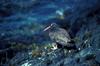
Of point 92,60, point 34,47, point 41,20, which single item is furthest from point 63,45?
point 41,20

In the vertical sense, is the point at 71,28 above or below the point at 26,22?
below

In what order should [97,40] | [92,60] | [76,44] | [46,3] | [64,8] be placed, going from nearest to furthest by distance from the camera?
[92,60], [97,40], [76,44], [64,8], [46,3]

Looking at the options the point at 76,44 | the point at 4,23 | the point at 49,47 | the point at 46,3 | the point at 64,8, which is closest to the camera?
the point at 76,44

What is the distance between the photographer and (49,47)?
33.5ft

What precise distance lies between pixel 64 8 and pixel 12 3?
10.8 ft

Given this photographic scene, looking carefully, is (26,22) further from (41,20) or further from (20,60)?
(20,60)

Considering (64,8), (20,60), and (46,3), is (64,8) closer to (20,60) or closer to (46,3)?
(46,3)

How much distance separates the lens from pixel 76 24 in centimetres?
1134

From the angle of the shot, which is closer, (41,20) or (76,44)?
(76,44)

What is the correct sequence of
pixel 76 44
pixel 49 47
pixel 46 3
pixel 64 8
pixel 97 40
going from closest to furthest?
1. pixel 97 40
2. pixel 76 44
3. pixel 49 47
4. pixel 64 8
5. pixel 46 3

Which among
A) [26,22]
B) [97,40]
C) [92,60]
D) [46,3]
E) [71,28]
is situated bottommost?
[92,60]

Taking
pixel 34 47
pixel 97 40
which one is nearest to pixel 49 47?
pixel 34 47

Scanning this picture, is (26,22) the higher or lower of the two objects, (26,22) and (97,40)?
the higher

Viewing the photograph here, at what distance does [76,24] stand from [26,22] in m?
3.68
